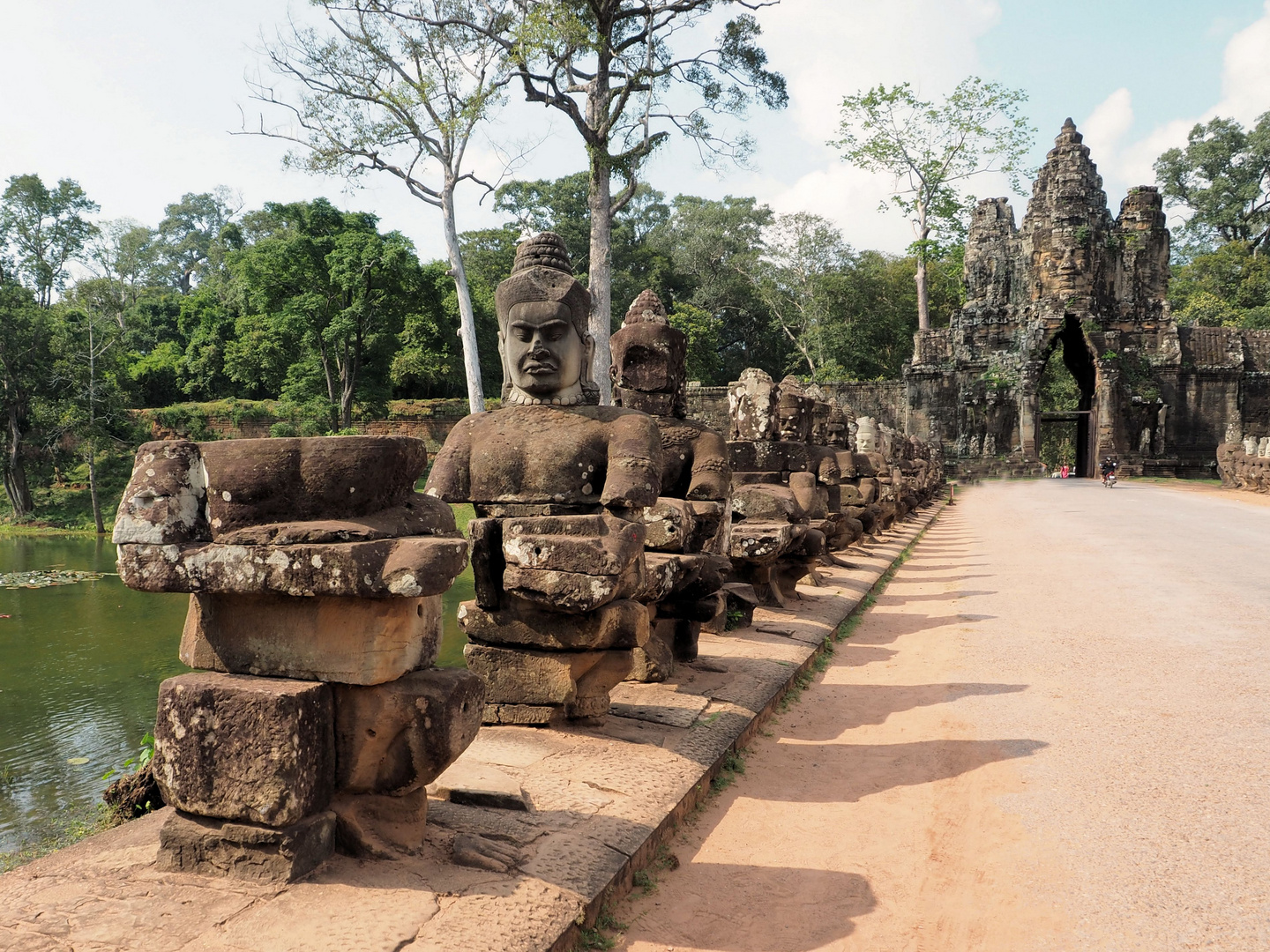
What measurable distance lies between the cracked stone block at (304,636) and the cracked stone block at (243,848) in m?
0.37

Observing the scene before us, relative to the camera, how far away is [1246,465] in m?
23.8

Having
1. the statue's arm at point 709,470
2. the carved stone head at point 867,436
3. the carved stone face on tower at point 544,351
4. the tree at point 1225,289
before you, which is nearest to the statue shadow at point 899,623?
the statue's arm at point 709,470

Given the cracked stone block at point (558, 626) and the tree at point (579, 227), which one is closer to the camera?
the cracked stone block at point (558, 626)

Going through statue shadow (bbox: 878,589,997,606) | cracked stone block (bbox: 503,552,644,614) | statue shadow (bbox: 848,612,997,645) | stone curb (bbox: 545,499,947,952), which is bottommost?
statue shadow (bbox: 878,589,997,606)

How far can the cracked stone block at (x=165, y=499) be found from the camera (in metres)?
2.27

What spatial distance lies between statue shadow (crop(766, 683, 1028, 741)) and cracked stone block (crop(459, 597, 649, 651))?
1.22 m

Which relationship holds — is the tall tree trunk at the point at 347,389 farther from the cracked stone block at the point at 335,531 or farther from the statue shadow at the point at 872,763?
the cracked stone block at the point at 335,531

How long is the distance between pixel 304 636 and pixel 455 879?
29.1 inches

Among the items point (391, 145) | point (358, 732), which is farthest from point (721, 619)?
point (391, 145)

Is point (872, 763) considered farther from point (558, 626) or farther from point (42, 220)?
point (42, 220)

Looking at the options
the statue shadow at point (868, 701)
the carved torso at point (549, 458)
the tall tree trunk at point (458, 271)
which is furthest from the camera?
the tall tree trunk at point (458, 271)

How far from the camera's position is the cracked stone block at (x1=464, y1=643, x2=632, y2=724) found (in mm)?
3596

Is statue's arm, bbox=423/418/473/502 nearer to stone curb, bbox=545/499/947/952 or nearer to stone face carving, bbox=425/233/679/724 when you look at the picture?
stone face carving, bbox=425/233/679/724

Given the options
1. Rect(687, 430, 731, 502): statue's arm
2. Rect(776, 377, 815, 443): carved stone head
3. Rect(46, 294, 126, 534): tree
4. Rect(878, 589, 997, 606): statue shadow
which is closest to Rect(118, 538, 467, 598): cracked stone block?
Rect(687, 430, 731, 502): statue's arm
